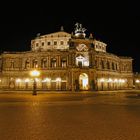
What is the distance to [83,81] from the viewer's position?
67438 millimetres

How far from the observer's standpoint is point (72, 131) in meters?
8.61

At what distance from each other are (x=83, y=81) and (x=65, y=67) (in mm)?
7931

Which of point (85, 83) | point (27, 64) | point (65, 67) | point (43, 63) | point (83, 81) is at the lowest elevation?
point (85, 83)

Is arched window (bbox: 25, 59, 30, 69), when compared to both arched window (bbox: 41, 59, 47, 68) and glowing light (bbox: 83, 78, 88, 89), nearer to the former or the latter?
arched window (bbox: 41, 59, 47, 68)

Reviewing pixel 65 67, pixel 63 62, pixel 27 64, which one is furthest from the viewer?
pixel 27 64

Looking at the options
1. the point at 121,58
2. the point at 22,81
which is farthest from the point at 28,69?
the point at 121,58

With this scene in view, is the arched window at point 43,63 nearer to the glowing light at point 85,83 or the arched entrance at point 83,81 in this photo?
the arched entrance at point 83,81

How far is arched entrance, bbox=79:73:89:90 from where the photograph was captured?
65569 millimetres

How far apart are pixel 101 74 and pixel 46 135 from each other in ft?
207

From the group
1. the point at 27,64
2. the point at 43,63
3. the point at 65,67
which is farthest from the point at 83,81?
the point at 27,64

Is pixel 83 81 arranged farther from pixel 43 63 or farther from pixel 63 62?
pixel 43 63

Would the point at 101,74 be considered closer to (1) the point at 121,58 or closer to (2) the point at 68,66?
(2) the point at 68,66

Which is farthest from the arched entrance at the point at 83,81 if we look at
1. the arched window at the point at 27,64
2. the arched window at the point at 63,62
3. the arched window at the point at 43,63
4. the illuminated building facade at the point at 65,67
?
the arched window at the point at 27,64

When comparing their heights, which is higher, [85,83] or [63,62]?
[63,62]
